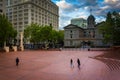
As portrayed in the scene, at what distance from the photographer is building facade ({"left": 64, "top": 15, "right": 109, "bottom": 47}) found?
111438mm

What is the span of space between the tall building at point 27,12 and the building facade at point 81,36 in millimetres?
25612

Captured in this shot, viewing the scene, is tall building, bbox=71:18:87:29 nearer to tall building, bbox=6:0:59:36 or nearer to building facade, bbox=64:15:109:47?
building facade, bbox=64:15:109:47

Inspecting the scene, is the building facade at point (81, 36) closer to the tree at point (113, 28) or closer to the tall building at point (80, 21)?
the tall building at point (80, 21)

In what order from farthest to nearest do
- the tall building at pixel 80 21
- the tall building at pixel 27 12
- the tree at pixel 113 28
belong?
1. the tall building at pixel 80 21
2. the tall building at pixel 27 12
3. the tree at pixel 113 28

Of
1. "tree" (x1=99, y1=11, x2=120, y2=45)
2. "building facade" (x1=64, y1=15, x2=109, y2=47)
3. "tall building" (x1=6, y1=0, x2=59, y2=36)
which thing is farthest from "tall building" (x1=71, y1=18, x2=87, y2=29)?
"tree" (x1=99, y1=11, x2=120, y2=45)

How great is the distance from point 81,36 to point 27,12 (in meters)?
38.8

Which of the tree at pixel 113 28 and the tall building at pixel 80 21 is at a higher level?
the tall building at pixel 80 21

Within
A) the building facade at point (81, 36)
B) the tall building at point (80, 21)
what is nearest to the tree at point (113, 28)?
the building facade at point (81, 36)

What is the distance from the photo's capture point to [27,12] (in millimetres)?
122000

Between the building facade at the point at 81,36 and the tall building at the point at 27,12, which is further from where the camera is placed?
the tall building at the point at 27,12

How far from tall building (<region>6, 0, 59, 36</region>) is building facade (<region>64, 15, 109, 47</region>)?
84.0 feet

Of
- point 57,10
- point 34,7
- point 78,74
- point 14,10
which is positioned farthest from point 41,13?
point 78,74

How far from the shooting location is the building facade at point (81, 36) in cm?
11144

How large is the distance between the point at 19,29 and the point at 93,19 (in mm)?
49868
